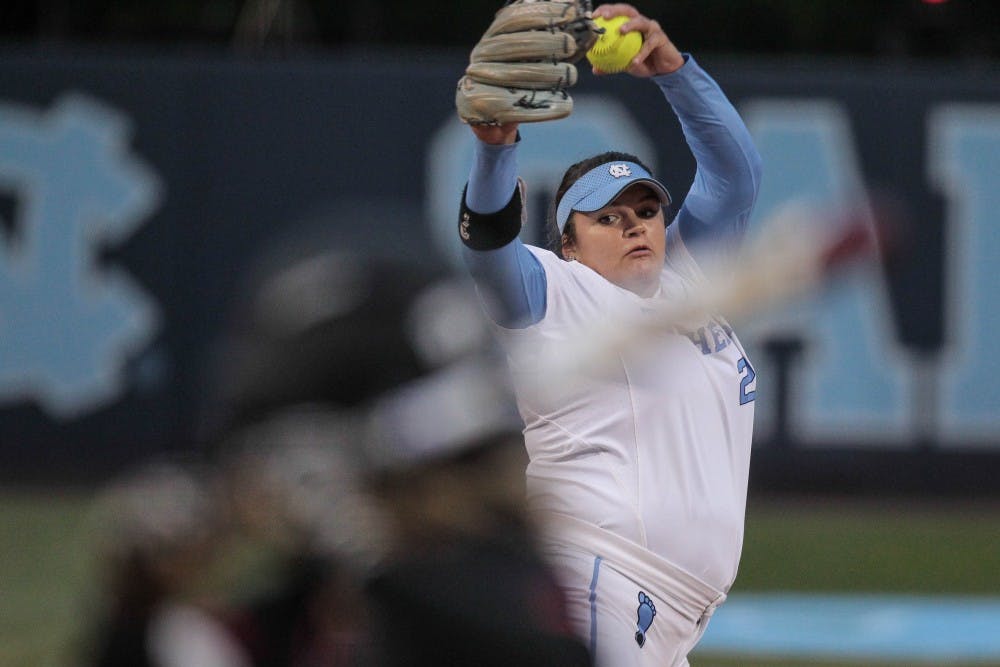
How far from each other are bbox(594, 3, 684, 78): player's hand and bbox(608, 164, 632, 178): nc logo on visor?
8.9 inches

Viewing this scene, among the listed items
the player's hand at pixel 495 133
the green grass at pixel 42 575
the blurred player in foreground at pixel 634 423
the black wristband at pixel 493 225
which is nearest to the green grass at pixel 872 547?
the green grass at pixel 42 575

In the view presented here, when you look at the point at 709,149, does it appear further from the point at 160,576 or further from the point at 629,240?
the point at 160,576

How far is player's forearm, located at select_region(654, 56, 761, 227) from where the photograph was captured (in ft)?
12.6

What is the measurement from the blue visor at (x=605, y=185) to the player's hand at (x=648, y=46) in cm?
23

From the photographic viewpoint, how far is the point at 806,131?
34.4 ft

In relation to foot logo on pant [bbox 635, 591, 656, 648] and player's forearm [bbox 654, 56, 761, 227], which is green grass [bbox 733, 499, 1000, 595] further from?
foot logo on pant [bbox 635, 591, 656, 648]

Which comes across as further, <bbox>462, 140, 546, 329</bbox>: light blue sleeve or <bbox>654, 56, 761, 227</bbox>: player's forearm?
<bbox>654, 56, 761, 227</bbox>: player's forearm

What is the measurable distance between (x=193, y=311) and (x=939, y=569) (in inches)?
198

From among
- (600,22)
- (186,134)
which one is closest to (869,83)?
(186,134)

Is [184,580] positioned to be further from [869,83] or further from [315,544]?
[869,83]

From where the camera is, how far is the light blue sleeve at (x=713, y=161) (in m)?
3.85

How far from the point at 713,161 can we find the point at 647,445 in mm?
787

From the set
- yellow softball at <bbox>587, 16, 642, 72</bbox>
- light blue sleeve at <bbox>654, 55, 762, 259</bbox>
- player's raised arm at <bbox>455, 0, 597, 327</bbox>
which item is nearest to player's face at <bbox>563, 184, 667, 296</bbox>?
light blue sleeve at <bbox>654, 55, 762, 259</bbox>

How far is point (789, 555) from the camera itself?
29.5 feet
